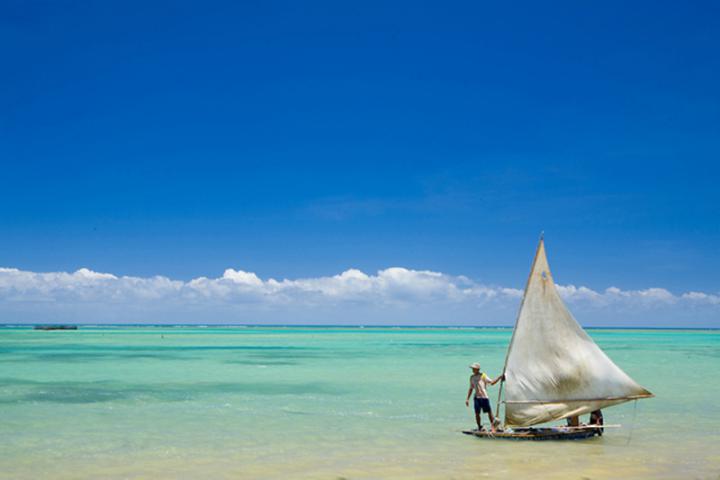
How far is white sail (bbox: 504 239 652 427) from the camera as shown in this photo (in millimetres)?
18062

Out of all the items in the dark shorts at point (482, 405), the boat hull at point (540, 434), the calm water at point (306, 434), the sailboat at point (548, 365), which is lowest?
the calm water at point (306, 434)

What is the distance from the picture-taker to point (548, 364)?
18.2m

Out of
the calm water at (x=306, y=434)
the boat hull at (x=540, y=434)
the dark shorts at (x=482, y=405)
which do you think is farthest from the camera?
the dark shorts at (x=482, y=405)

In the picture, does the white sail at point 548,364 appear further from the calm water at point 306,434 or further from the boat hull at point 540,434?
the calm water at point 306,434

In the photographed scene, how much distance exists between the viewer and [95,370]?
44.0 metres

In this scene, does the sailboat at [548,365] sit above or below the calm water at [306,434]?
above

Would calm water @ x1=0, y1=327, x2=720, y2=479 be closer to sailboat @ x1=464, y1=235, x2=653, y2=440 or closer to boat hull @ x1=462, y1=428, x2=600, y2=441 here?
boat hull @ x1=462, y1=428, x2=600, y2=441

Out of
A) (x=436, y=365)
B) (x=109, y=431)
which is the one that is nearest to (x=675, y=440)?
(x=109, y=431)

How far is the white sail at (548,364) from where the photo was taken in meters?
18.1

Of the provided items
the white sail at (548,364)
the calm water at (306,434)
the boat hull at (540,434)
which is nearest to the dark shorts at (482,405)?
the boat hull at (540,434)

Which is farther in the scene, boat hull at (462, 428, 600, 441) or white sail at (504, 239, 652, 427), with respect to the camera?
white sail at (504, 239, 652, 427)

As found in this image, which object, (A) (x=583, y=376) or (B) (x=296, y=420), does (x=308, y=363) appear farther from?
(A) (x=583, y=376)

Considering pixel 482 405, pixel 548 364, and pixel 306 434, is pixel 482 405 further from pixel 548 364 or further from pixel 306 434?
pixel 306 434

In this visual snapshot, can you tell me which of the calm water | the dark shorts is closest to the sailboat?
the dark shorts
